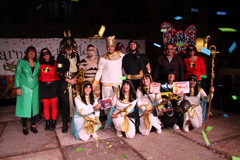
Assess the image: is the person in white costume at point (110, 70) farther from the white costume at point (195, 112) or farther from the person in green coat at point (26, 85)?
the white costume at point (195, 112)

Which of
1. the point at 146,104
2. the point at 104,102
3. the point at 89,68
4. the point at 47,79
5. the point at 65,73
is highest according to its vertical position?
the point at 89,68

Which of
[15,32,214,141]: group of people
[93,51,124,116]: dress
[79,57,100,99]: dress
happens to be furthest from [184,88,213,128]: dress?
[79,57,100,99]: dress

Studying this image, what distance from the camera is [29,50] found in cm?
377

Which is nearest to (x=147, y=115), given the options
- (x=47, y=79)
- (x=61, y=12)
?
(x=47, y=79)

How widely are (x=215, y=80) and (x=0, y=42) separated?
31.4ft

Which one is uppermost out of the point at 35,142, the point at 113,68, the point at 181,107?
the point at 113,68

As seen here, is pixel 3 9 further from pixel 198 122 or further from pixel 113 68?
pixel 198 122

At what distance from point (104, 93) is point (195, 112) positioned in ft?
6.48

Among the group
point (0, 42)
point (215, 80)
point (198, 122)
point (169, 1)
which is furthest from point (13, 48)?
point (169, 1)

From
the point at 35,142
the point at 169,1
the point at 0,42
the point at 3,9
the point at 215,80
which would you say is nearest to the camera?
the point at 35,142

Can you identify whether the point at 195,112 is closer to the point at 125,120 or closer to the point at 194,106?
the point at 194,106

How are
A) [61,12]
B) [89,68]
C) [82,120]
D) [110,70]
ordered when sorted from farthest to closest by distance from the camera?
[61,12] < [89,68] < [110,70] < [82,120]

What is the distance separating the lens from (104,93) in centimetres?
425

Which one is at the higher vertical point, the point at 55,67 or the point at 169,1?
the point at 169,1
